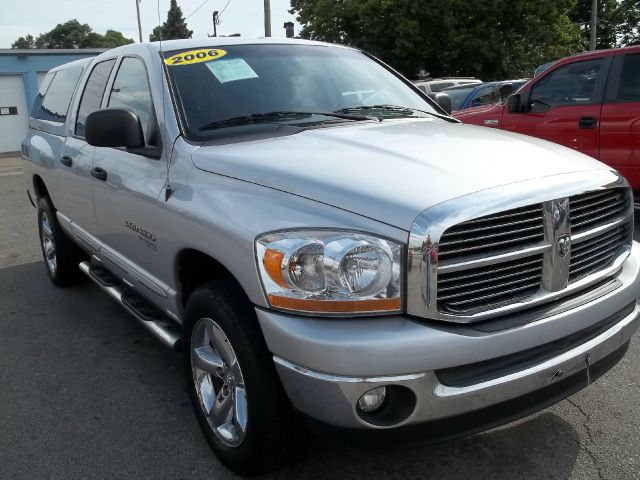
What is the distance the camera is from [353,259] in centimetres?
212

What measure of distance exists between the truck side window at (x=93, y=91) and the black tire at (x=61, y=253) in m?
1.10

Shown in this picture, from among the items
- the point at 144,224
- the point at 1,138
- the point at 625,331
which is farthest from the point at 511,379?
the point at 1,138

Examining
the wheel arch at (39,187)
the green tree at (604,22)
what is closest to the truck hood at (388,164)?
the wheel arch at (39,187)

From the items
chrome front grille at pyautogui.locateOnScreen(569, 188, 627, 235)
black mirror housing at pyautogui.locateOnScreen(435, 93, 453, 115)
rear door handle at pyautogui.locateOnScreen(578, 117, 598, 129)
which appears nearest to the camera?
chrome front grille at pyautogui.locateOnScreen(569, 188, 627, 235)

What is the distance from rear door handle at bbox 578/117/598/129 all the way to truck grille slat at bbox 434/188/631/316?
4.38 meters

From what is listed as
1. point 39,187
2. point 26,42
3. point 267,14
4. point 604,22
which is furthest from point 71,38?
point 39,187

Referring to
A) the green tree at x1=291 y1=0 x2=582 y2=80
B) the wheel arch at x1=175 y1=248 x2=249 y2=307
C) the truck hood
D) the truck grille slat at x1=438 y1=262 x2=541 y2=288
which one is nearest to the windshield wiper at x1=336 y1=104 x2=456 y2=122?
the truck hood

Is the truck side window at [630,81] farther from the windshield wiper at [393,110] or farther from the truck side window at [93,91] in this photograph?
the truck side window at [93,91]

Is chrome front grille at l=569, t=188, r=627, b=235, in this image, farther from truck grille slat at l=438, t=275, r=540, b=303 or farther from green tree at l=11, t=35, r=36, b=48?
green tree at l=11, t=35, r=36, b=48

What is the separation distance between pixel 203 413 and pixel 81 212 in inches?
81.5

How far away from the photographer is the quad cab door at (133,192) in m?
3.09

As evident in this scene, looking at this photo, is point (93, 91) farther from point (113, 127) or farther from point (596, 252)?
point (596, 252)

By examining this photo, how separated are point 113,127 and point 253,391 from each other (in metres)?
1.50

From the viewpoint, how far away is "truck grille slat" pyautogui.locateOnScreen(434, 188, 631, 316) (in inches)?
83.1
